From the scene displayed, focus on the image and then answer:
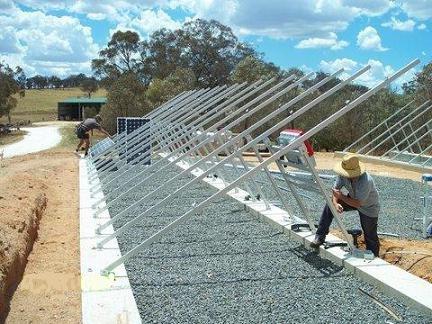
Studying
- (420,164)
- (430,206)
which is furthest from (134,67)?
(430,206)

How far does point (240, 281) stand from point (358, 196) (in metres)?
1.56

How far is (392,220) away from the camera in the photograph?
9.41m

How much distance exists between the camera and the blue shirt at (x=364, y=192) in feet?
21.0

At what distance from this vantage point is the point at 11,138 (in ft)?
139

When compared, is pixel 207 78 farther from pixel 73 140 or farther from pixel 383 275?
pixel 383 275

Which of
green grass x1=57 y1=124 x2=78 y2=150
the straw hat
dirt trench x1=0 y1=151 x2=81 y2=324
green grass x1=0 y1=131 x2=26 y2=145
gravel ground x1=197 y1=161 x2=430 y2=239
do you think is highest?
the straw hat

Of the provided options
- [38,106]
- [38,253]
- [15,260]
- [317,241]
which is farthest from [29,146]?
[38,106]

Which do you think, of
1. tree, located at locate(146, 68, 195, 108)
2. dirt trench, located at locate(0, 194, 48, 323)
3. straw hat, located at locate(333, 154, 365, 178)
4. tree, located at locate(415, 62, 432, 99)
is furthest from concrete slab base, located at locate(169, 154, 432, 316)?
tree, located at locate(146, 68, 195, 108)

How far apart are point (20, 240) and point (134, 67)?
144 feet

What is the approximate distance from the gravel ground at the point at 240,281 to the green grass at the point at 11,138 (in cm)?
3390

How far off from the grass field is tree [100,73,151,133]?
3337 cm

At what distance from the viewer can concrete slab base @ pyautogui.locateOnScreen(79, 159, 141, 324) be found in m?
4.93

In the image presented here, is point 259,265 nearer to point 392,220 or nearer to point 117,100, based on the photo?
point 392,220

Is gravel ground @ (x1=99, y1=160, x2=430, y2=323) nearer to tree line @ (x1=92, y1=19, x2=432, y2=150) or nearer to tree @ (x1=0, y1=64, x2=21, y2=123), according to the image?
tree line @ (x1=92, y1=19, x2=432, y2=150)
